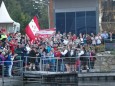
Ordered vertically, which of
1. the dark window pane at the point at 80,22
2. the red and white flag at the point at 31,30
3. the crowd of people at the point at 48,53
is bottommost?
the crowd of people at the point at 48,53

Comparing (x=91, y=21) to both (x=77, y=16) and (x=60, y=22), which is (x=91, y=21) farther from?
(x=60, y=22)

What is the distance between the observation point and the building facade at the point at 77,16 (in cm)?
4225

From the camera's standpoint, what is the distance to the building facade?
42.2m

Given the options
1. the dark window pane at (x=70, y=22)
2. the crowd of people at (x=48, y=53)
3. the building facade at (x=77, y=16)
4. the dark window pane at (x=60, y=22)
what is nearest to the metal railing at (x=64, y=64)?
the crowd of people at (x=48, y=53)

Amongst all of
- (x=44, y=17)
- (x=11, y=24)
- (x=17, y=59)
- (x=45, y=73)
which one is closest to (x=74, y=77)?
(x=45, y=73)

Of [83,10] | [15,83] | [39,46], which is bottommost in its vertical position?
[15,83]

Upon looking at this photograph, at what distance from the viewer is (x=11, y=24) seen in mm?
40469

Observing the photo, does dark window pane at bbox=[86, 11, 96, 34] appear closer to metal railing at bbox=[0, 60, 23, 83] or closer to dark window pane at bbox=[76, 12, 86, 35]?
dark window pane at bbox=[76, 12, 86, 35]

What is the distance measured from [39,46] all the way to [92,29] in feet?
46.1

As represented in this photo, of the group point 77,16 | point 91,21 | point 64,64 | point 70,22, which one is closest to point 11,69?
point 64,64

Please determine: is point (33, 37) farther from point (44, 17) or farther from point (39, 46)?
point (44, 17)

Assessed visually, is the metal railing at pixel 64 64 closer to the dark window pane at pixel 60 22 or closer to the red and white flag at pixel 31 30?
the red and white flag at pixel 31 30

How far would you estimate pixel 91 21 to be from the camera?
42.5 metres

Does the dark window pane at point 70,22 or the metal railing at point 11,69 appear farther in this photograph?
the dark window pane at point 70,22
